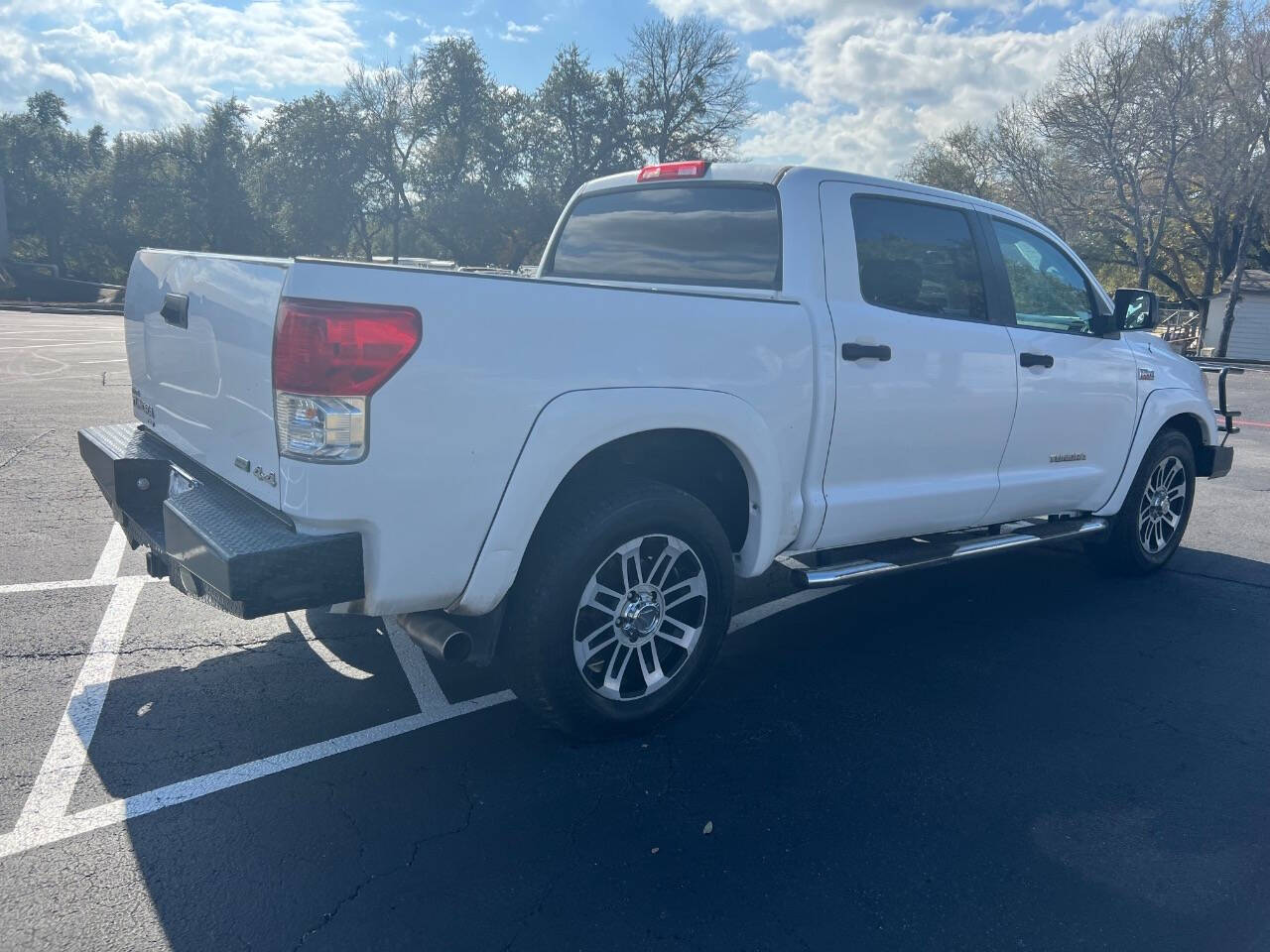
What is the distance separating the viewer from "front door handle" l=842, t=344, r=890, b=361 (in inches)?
156

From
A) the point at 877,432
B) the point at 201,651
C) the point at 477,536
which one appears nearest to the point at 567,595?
the point at 477,536

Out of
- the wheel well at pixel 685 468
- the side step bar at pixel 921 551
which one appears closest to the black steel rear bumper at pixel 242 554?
the wheel well at pixel 685 468

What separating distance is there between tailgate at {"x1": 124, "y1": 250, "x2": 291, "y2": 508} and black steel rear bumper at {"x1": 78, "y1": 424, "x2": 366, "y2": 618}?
8 centimetres

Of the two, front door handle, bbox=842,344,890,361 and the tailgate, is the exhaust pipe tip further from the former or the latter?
front door handle, bbox=842,344,890,361

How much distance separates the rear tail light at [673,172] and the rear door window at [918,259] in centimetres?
77

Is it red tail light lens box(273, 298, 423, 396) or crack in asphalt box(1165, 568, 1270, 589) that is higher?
red tail light lens box(273, 298, 423, 396)

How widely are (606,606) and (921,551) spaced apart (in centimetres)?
170

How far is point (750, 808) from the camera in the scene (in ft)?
10.7

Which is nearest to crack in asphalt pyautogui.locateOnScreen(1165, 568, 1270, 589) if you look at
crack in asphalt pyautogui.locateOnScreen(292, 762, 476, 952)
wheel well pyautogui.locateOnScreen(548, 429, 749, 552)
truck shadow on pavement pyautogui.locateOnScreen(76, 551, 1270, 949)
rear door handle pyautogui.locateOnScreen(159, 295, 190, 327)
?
truck shadow on pavement pyautogui.locateOnScreen(76, 551, 1270, 949)

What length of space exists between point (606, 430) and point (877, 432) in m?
1.39

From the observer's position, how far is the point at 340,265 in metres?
2.79

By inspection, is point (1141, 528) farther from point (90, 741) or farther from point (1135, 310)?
point (90, 741)

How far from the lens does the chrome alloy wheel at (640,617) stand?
137 inches

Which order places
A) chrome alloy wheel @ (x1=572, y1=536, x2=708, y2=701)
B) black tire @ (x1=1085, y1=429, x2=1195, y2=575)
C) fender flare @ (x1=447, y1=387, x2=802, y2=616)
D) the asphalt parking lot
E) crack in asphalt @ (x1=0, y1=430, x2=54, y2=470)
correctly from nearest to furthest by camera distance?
the asphalt parking lot
fender flare @ (x1=447, y1=387, x2=802, y2=616)
chrome alloy wheel @ (x1=572, y1=536, x2=708, y2=701)
black tire @ (x1=1085, y1=429, x2=1195, y2=575)
crack in asphalt @ (x1=0, y1=430, x2=54, y2=470)
